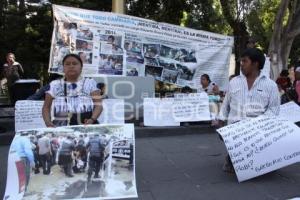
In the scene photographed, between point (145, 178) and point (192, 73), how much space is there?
5.61m

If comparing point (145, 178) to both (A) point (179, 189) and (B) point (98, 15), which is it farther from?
(B) point (98, 15)

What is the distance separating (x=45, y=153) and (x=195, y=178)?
2.19 meters

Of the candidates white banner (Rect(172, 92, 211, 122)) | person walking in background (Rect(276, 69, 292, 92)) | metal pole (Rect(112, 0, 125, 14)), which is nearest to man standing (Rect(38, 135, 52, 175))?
white banner (Rect(172, 92, 211, 122))

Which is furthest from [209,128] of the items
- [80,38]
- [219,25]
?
[219,25]

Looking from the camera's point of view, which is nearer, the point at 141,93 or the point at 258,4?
the point at 141,93

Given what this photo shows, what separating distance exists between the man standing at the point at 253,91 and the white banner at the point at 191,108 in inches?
151

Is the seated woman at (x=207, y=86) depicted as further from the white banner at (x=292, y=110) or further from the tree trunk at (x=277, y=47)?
the tree trunk at (x=277, y=47)

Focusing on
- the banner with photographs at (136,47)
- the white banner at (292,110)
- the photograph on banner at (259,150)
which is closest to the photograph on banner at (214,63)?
the banner with photographs at (136,47)

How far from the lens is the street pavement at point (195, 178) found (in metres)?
5.37

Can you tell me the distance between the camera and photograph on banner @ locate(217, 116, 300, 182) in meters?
5.72

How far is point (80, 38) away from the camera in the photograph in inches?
410

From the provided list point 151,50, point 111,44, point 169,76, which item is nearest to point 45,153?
point 111,44

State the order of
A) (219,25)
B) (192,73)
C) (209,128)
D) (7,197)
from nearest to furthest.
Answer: (7,197), (209,128), (192,73), (219,25)

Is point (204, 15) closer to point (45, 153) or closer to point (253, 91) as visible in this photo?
point (253, 91)
